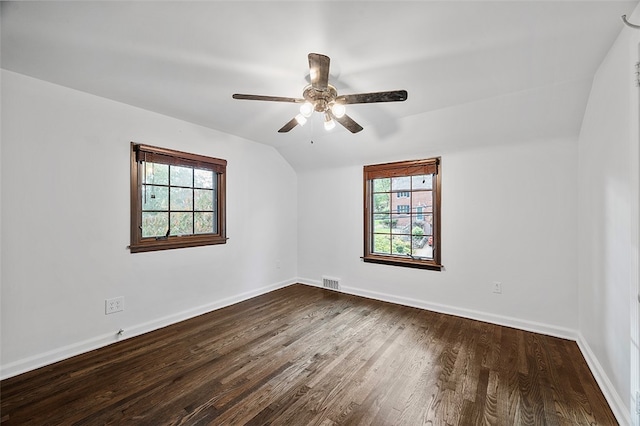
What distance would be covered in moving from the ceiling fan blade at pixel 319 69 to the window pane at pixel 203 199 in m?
2.26

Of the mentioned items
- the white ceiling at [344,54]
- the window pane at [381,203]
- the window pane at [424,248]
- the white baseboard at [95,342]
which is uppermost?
the white ceiling at [344,54]

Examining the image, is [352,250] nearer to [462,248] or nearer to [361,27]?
[462,248]

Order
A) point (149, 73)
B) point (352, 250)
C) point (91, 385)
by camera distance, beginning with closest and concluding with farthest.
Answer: point (91, 385), point (149, 73), point (352, 250)

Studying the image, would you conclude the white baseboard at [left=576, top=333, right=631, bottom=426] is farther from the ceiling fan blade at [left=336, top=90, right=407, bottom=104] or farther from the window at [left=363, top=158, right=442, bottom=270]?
the ceiling fan blade at [left=336, top=90, right=407, bottom=104]

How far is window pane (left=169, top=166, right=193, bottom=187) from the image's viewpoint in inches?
125

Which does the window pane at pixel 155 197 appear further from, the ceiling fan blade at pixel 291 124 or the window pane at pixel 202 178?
the ceiling fan blade at pixel 291 124

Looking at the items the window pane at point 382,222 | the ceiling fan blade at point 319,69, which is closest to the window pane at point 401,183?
the window pane at point 382,222

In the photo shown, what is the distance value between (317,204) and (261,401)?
10.4 ft

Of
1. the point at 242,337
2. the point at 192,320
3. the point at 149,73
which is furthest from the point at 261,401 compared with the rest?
the point at 149,73

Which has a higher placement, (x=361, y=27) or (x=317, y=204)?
(x=361, y=27)

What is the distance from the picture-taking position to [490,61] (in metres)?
2.01

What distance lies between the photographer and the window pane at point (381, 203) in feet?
13.0

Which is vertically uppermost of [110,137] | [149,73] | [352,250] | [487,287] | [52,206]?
[149,73]

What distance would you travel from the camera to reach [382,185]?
401 centimetres
